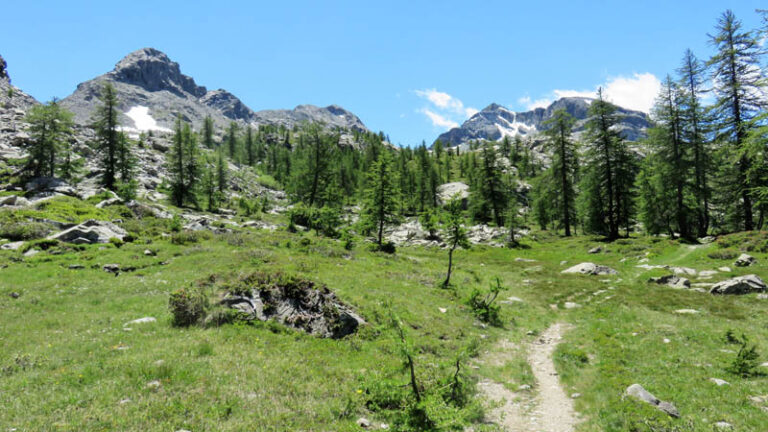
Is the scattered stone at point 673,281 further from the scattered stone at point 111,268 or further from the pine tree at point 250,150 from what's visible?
the pine tree at point 250,150

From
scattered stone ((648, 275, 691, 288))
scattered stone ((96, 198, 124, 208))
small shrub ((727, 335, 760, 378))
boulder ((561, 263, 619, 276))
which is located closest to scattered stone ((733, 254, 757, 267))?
scattered stone ((648, 275, 691, 288))

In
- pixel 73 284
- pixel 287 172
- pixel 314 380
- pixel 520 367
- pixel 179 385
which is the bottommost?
pixel 520 367

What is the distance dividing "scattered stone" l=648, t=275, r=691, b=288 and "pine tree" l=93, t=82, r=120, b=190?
71.6m

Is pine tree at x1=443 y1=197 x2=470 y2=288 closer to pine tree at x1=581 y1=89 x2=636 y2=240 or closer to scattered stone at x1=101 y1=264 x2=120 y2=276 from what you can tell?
scattered stone at x1=101 y1=264 x2=120 y2=276

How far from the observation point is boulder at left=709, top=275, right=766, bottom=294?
65.0ft

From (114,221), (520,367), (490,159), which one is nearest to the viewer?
(520,367)

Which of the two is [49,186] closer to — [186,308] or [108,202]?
[108,202]

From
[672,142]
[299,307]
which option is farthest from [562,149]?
[299,307]

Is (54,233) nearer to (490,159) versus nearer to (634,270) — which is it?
(634,270)

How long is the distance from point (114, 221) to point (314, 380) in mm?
33451

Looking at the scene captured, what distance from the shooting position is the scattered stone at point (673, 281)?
23141 mm

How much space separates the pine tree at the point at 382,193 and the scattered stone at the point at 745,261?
3239 centimetres

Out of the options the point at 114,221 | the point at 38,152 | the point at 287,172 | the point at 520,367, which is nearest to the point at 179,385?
the point at 520,367

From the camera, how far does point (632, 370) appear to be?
1184 centimetres
